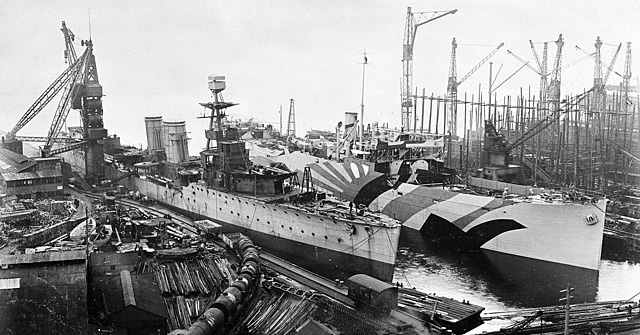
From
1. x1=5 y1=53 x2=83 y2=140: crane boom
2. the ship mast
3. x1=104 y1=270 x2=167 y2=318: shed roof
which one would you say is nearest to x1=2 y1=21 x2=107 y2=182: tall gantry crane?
x1=5 y1=53 x2=83 y2=140: crane boom

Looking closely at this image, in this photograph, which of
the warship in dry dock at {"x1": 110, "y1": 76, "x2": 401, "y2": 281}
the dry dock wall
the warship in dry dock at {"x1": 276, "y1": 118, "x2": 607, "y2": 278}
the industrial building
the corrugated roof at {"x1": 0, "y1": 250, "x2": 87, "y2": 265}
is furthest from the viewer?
the warship in dry dock at {"x1": 276, "y1": 118, "x2": 607, "y2": 278}

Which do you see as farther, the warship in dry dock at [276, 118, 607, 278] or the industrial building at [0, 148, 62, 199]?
the warship in dry dock at [276, 118, 607, 278]

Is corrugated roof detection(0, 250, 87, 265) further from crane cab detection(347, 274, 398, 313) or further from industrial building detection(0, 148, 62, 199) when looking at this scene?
industrial building detection(0, 148, 62, 199)

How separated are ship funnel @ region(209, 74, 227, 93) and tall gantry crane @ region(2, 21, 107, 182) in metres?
5.97

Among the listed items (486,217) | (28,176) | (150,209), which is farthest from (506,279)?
(28,176)

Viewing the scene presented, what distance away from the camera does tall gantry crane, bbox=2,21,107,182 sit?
24.0m

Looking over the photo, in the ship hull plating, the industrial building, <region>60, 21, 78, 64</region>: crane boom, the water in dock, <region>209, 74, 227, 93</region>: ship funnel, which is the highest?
<region>60, 21, 78, 64</region>: crane boom

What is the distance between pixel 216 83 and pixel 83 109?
24.2 feet

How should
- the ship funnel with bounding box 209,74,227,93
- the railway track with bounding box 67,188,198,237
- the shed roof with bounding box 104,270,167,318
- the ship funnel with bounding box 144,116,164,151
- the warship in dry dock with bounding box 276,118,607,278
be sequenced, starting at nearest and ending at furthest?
the shed roof with bounding box 104,270,167,318 → the warship in dry dock with bounding box 276,118,607,278 → the railway track with bounding box 67,188,198,237 → the ship funnel with bounding box 209,74,227,93 → the ship funnel with bounding box 144,116,164,151

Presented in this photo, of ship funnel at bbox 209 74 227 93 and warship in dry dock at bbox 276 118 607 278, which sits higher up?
ship funnel at bbox 209 74 227 93

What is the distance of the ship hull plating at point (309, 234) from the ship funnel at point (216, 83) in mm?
5060

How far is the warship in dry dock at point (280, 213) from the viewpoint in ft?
68.9

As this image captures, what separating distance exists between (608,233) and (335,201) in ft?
43.9

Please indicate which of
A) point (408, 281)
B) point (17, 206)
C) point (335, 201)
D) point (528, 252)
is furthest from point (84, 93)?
point (528, 252)
